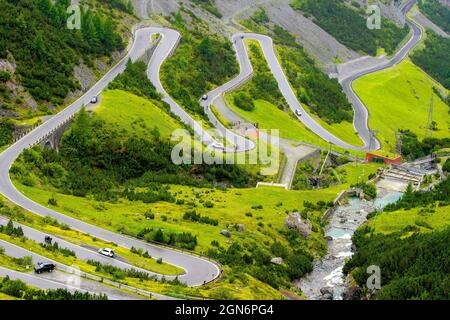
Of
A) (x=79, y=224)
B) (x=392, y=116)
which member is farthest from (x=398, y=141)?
(x=79, y=224)

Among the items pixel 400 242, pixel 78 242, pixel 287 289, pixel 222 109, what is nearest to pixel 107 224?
pixel 78 242

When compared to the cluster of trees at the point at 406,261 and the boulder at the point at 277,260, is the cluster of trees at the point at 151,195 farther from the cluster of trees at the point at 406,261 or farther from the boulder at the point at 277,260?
the cluster of trees at the point at 406,261

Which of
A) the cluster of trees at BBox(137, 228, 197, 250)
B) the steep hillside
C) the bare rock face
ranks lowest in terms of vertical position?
the bare rock face

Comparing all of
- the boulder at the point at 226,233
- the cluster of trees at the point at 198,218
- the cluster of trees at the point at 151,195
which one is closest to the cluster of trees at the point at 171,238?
the boulder at the point at 226,233

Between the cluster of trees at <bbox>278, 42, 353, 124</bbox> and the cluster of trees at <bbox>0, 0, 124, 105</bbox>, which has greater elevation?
the cluster of trees at <bbox>0, 0, 124, 105</bbox>

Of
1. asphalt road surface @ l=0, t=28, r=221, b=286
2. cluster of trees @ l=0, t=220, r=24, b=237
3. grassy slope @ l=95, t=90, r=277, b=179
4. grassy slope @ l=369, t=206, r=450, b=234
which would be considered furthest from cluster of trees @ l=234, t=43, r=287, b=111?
cluster of trees @ l=0, t=220, r=24, b=237

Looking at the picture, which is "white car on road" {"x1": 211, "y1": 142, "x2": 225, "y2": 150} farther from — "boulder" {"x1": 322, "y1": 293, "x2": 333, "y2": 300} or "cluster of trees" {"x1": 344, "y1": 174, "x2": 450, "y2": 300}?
"boulder" {"x1": 322, "y1": 293, "x2": 333, "y2": 300}

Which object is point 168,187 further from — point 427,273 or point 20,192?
point 427,273
